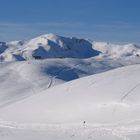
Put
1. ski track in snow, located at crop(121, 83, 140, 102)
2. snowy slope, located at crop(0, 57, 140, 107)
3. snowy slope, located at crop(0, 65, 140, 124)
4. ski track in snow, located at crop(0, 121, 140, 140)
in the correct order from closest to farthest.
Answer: ski track in snow, located at crop(0, 121, 140, 140) → snowy slope, located at crop(0, 65, 140, 124) → ski track in snow, located at crop(121, 83, 140, 102) → snowy slope, located at crop(0, 57, 140, 107)

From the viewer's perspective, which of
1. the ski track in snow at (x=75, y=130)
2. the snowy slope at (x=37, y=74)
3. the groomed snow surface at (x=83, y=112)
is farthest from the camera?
the snowy slope at (x=37, y=74)

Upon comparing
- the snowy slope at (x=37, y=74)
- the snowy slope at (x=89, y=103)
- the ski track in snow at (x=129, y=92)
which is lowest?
the snowy slope at (x=37, y=74)

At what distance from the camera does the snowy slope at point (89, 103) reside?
21.3m

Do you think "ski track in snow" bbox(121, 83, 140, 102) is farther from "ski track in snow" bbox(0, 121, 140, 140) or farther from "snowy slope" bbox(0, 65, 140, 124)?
"ski track in snow" bbox(0, 121, 140, 140)

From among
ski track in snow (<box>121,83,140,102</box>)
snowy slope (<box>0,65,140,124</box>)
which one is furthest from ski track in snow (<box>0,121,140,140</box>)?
ski track in snow (<box>121,83,140,102</box>)

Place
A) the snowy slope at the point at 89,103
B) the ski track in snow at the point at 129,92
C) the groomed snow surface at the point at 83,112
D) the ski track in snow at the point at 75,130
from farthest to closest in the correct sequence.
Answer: the ski track in snow at the point at 129,92
the snowy slope at the point at 89,103
the groomed snow surface at the point at 83,112
the ski track in snow at the point at 75,130

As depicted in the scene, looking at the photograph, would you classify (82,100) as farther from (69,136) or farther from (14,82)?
(14,82)

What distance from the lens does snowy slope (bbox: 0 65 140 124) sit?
69.9 ft

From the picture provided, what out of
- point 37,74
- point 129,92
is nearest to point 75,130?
point 129,92

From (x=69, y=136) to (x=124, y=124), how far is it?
237 centimetres

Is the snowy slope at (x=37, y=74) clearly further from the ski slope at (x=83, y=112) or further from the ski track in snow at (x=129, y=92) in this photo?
the ski track in snow at (x=129, y=92)

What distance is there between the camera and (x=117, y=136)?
18047 millimetres

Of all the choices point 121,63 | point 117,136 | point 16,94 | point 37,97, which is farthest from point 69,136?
point 121,63

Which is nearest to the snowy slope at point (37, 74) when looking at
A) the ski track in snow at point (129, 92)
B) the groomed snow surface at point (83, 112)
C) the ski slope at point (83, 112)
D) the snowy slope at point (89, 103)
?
the snowy slope at point (89, 103)
